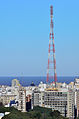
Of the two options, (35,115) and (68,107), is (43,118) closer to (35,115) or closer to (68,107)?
(35,115)

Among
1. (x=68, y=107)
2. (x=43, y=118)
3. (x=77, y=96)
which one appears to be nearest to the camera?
(x=43, y=118)

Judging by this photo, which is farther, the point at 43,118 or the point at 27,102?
the point at 27,102

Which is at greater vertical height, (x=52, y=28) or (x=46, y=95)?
(x=52, y=28)

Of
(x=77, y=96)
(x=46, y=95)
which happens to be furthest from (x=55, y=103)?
(x=77, y=96)

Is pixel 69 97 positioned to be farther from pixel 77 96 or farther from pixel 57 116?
pixel 57 116

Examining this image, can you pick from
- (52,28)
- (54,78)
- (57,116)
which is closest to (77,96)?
(54,78)

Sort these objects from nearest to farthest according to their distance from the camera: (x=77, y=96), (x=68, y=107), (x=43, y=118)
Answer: (x=43, y=118), (x=68, y=107), (x=77, y=96)

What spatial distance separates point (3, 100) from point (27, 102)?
8.95ft

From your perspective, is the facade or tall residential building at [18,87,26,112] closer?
the facade

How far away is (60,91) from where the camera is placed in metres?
30.3

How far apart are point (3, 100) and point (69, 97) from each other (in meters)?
7.28

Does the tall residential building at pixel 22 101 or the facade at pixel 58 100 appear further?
the tall residential building at pixel 22 101

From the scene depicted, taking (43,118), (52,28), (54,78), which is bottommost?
(43,118)

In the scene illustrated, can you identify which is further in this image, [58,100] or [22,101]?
[22,101]
